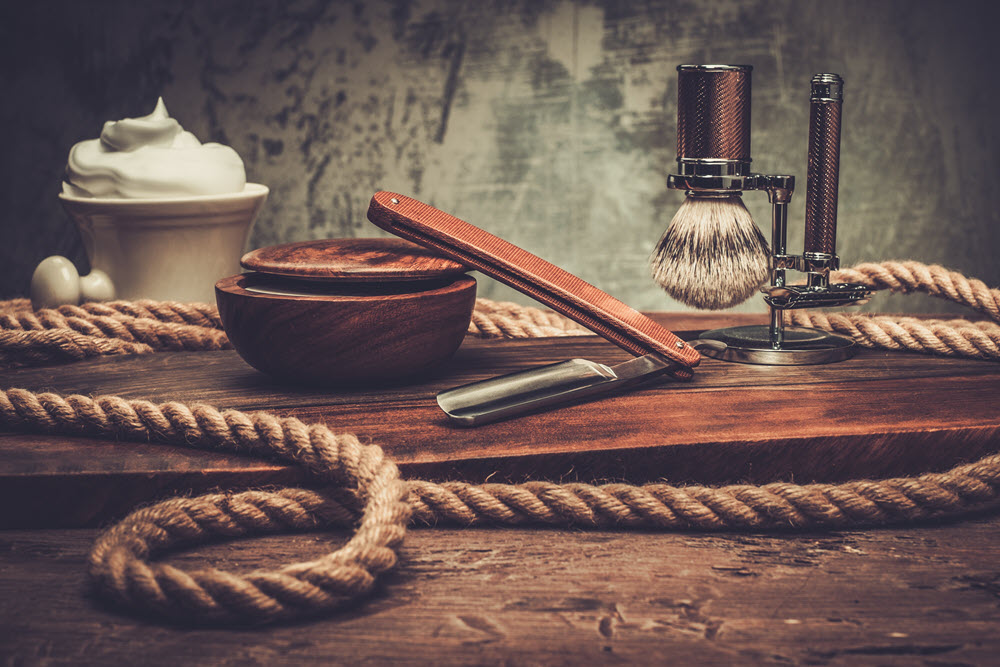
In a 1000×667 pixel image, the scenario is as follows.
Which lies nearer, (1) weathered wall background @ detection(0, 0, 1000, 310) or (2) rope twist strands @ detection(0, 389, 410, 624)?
(2) rope twist strands @ detection(0, 389, 410, 624)

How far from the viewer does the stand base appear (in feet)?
3.36

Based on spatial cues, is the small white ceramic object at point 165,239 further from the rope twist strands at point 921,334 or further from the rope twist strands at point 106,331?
the rope twist strands at point 921,334

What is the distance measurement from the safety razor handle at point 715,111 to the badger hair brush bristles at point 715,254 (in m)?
0.05

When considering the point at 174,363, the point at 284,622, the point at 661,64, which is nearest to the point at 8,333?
the point at 174,363

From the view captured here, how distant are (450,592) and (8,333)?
0.71 meters

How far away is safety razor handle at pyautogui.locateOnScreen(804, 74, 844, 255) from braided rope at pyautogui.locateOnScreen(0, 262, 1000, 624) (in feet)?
1.23

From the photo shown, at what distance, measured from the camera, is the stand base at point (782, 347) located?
102cm

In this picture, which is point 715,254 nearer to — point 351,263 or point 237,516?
point 351,263

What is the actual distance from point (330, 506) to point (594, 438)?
0.74 feet

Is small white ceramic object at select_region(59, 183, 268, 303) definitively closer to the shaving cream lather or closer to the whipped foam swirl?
the whipped foam swirl

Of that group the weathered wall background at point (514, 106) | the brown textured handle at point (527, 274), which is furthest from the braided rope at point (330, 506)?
the weathered wall background at point (514, 106)

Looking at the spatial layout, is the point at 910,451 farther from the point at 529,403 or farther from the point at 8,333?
the point at 8,333

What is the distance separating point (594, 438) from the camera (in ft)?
2.55

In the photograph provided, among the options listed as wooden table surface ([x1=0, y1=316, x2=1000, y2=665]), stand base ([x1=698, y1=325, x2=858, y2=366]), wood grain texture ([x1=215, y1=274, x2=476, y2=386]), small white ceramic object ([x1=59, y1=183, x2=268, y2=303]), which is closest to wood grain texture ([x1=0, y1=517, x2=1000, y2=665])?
wooden table surface ([x1=0, y1=316, x2=1000, y2=665])
